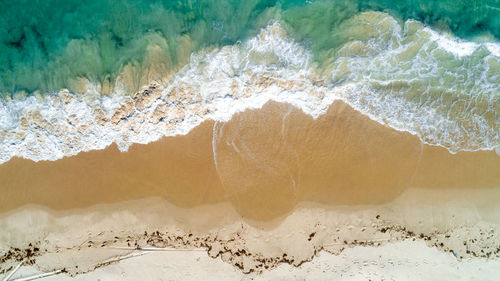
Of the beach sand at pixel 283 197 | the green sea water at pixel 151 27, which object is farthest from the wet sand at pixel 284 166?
the green sea water at pixel 151 27

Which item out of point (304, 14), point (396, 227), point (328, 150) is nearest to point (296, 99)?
point (328, 150)

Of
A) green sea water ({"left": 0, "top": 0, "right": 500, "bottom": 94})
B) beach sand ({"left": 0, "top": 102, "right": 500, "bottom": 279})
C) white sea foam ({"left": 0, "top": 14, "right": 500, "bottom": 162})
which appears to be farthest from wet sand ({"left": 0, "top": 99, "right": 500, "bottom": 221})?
green sea water ({"left": 0, "top": 0, "right": 500, "bottom": 94})

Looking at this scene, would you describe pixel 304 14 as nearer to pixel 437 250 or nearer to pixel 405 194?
pixel 405 194

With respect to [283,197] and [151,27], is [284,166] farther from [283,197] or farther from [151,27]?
[151,27]

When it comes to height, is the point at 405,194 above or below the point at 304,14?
below

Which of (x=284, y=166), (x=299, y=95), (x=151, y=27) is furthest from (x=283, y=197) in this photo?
(x=151, y=27)

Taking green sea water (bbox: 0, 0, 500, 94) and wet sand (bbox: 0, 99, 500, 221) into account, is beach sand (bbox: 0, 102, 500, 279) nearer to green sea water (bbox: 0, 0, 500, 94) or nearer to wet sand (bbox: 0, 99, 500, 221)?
wet sand (bbox: 0, 99, 500, 221)
